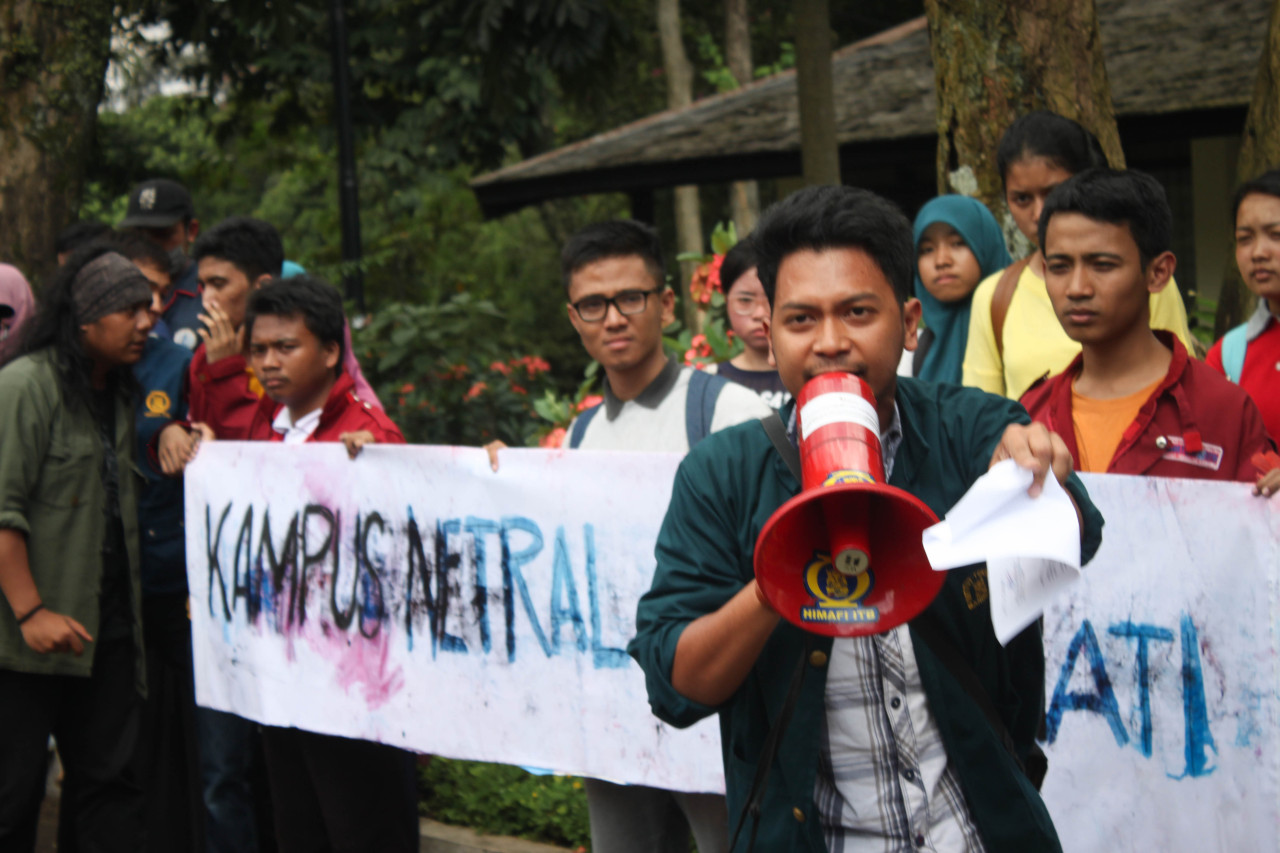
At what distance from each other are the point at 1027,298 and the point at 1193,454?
994mm

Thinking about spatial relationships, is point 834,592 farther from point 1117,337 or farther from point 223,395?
point 223,395

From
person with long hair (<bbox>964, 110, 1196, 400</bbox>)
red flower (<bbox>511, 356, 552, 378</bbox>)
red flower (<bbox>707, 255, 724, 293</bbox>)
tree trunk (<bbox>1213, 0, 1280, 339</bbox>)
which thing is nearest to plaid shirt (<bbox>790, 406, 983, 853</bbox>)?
person with long hair (<bbox>964, 110, 1196, 400</bbox>)

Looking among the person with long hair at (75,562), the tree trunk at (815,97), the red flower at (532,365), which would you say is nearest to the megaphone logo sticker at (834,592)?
the person with long hair at (75,562)

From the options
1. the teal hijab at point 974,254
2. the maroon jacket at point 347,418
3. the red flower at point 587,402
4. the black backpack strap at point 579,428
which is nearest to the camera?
the black backpack strap at point 579,428

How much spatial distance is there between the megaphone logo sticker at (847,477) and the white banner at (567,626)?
1351 mm

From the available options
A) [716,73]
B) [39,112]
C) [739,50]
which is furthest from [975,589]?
[716,73]

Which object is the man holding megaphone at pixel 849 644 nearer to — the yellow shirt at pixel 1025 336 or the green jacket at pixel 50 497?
the yellow shirt at pixel 1025 336

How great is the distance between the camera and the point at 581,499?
342cm

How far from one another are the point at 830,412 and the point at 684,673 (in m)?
0.45

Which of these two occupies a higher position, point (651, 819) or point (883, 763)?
point (883, 763)

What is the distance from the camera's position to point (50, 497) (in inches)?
150

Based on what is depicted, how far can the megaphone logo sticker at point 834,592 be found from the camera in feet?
5.08

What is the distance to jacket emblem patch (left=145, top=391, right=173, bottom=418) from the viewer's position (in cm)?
423

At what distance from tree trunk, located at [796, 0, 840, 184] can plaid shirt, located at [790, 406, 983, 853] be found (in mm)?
6258
